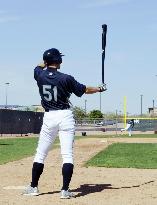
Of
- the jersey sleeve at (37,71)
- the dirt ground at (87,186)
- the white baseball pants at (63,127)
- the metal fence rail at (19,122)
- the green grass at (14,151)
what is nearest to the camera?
the dirt ground at (87,186)

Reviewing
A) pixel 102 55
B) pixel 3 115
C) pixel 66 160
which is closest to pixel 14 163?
pixel 102 55

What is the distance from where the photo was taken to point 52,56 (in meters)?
7.01

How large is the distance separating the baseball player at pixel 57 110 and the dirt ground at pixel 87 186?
11.9 inches

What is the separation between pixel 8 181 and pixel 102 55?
2656 millimetres

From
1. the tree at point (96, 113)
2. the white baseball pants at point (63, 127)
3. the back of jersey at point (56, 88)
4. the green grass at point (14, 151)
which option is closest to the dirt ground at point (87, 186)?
the white baseball pants at point (63, 127)

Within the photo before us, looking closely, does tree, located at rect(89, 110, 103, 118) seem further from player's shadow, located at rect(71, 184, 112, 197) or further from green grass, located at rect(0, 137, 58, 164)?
player's shadow, located at rect(71, 184, 112, 197)

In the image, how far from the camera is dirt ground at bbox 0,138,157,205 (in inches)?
261

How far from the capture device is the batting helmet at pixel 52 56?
7016 millimetres

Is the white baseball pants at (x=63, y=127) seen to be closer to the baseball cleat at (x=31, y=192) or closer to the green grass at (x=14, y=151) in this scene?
the baseball cleat at (x=31, y=192)

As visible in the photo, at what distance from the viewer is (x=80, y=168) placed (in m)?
10.9

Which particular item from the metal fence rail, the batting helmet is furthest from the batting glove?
the metal fence rail

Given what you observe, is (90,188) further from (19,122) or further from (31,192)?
(19,122)

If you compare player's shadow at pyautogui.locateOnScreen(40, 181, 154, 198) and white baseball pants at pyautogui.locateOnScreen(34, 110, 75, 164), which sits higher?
white baseball pants at pyautogui.locateOnScreen(34, 110, 75, 164)

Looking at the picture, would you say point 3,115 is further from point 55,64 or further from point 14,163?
point 55,64
